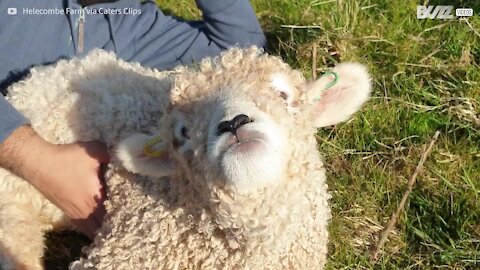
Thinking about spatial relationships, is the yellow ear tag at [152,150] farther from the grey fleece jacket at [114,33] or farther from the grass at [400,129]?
the grass at [400,129]

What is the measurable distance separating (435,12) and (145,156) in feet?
5.97

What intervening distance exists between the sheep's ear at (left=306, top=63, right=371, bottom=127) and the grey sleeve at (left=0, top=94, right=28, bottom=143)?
964mm

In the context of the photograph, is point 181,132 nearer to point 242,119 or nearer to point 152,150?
point 152,150

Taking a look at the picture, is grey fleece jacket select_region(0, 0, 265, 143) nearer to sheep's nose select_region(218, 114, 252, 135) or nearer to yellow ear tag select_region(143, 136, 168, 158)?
yellow ear tag select_region(143, 136, 168, 158)

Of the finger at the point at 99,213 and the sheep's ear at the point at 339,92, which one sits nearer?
the sheep's ear at the point at 339,92

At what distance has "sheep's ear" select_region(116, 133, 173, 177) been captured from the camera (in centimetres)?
188

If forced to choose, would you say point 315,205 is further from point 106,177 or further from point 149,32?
point 149,32

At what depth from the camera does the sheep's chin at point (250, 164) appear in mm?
1598

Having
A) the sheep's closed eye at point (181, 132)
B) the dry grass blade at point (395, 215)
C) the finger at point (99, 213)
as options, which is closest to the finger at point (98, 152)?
the finger at point (99, 213)

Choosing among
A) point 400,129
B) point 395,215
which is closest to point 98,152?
point 395,215

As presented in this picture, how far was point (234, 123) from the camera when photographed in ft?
5.31

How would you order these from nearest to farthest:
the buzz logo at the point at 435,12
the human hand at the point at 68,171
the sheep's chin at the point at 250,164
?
the sheep's chin at the point at 250,164, the human hand at the point at 68,171, the buzz logo at the point at 435,12

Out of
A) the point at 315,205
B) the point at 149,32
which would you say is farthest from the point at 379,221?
the point at 149,32

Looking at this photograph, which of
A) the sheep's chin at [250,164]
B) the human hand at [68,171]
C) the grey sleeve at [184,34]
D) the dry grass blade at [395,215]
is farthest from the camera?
the grey sleeve at [184,34]
